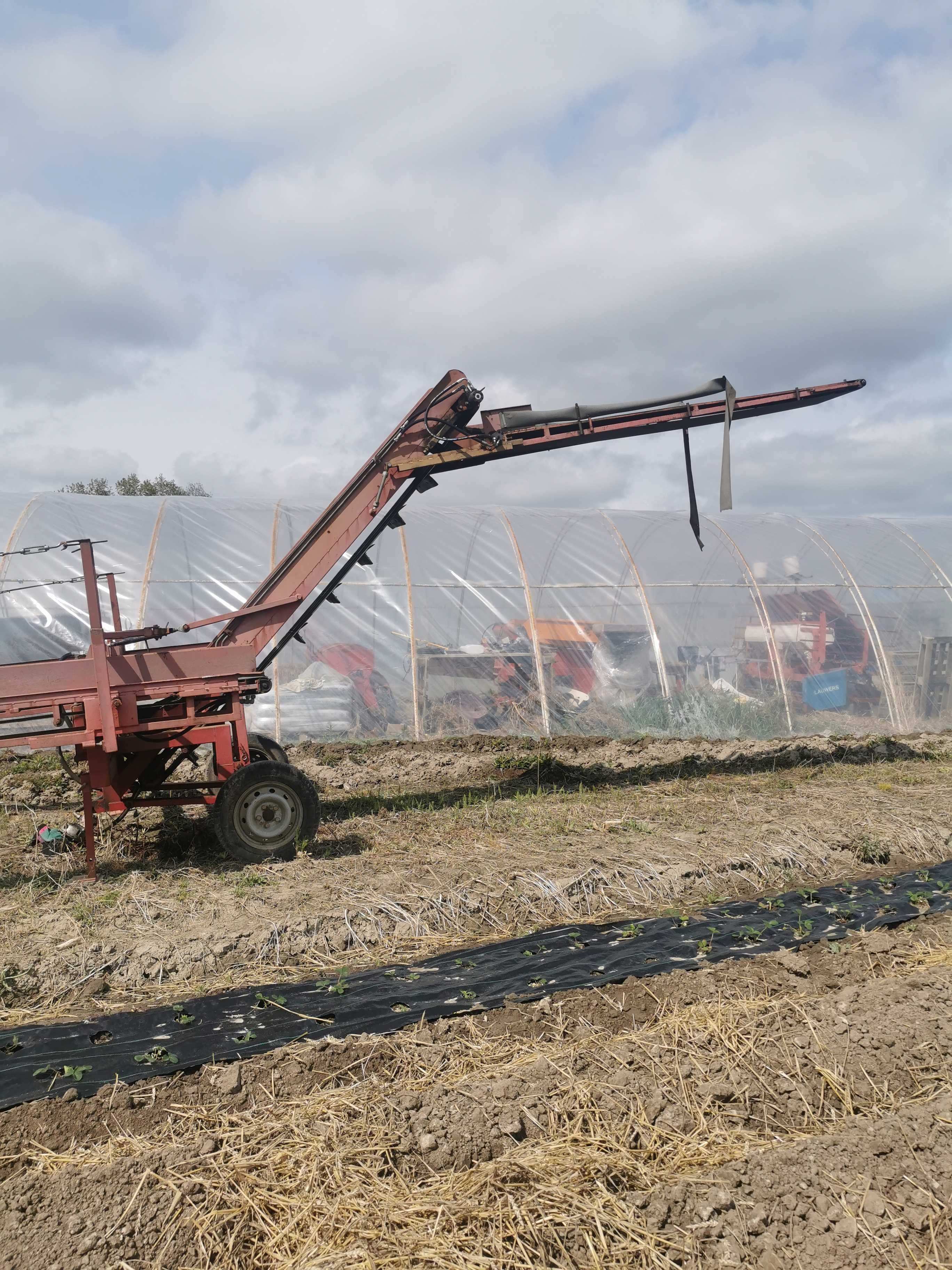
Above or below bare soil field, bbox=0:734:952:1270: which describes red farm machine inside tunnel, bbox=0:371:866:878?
above

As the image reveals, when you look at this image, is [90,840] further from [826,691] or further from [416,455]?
[826,691]

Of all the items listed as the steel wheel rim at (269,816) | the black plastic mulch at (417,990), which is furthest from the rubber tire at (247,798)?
the black plastic mulch at (417,990)

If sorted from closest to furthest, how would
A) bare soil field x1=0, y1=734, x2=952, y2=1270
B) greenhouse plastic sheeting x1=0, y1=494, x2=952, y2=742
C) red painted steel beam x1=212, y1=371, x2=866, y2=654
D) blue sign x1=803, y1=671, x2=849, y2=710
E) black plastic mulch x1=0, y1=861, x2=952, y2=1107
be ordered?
bare soil field x1=0, y1=734, x2=952, y2=1270
black plastic mulch x1=0, y1=861, x2=952, y2=1107
red painted steel beam x1=212, y1=371, x2=866, y2=654
greenhouse plastic sheeting x1=0, y1=494, x2=952, y2=742
blue sign x1=803, y1=671, x2=849, y2=710

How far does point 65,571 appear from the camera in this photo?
14070 mm

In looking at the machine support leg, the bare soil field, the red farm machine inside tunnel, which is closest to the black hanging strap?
the red farm machine inside tunnel

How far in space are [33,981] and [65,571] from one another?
10.1 meters

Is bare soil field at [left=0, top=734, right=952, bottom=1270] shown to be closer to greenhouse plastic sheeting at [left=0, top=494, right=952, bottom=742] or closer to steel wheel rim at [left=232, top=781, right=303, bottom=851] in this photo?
steel wheel rim at [left=232, top=781, right=303, bottom=851]

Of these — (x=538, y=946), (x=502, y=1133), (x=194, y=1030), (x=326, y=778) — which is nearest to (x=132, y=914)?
(x=194, y=1030)

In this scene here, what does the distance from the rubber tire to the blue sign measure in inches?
405

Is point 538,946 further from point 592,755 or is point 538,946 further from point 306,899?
point 592,755

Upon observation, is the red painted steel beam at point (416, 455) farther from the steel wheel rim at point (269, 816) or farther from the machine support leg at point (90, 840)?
the machine support leg at point (90, 840)

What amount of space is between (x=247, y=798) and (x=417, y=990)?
2.98 meters

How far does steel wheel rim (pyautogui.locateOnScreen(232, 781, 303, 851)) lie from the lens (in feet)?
24.7

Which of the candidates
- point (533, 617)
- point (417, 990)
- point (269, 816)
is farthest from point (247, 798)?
point (533, 617)
